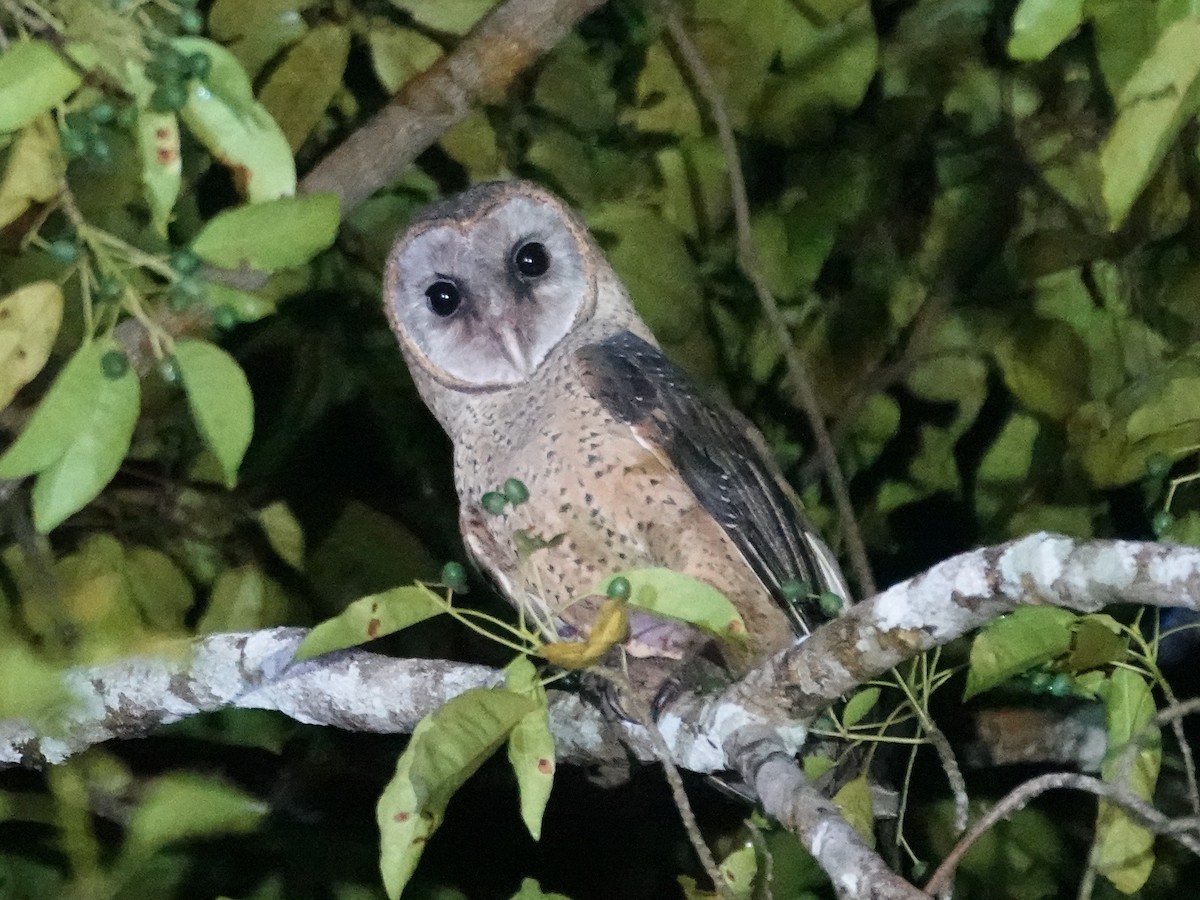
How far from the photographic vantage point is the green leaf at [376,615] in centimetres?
99

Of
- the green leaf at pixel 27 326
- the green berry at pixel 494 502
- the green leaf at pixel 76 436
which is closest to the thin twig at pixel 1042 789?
the green berry at pixel 494 502

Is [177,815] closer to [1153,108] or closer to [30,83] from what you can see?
[30,83]

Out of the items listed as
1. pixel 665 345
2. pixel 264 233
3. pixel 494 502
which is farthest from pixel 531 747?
pixel 665 345

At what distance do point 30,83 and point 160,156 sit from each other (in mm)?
139

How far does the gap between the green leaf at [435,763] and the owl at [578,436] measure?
1.58 feet

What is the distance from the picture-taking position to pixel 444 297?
1840 mm

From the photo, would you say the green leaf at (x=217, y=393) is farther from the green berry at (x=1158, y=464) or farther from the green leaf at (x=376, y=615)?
Result: the green berry at (x=1158, y=464)

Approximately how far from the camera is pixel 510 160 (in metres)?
2.20

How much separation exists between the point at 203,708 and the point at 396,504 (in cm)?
89

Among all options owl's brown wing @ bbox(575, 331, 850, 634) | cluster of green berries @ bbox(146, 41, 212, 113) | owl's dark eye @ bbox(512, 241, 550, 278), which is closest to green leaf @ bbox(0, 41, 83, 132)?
cluster of green berries @ bbox(146, 41, 212, 113)

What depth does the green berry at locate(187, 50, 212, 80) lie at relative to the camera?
0.91m

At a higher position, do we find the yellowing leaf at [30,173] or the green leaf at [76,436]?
the yellowing leaf at [30,173]

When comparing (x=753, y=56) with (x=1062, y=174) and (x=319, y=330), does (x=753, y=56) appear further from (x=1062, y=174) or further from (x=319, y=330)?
(x=319, y=330)

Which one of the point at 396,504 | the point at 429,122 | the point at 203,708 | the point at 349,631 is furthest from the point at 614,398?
the point at 396,504
